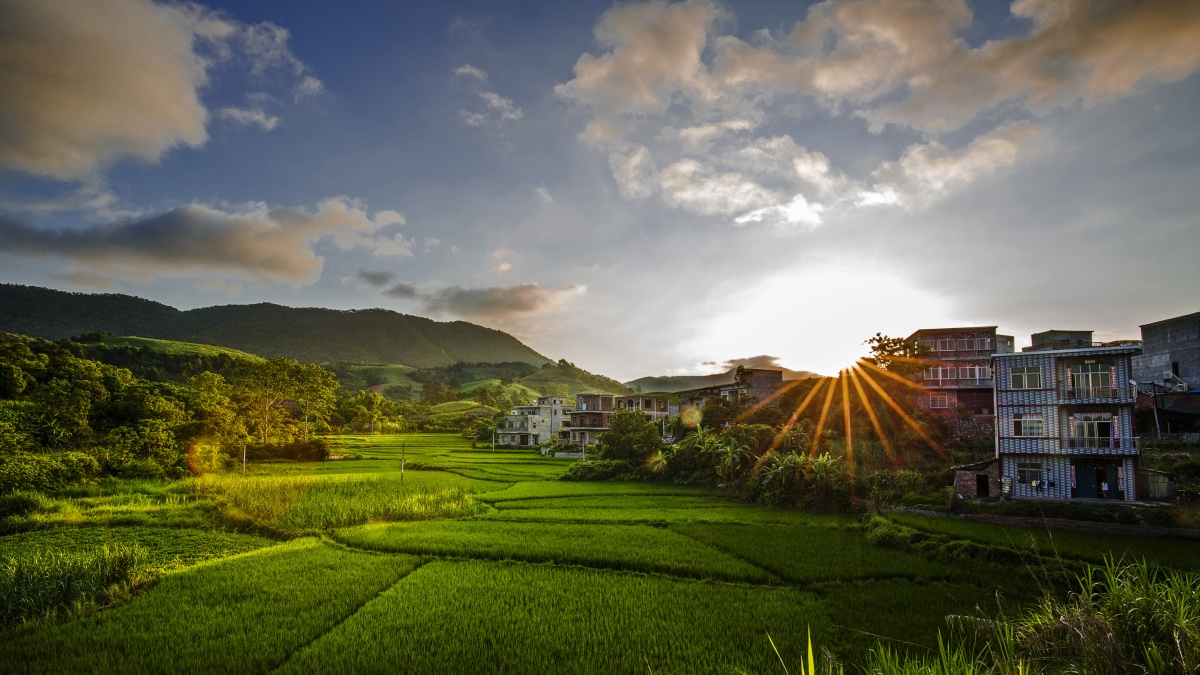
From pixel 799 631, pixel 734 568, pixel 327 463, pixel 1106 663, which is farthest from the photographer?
pixel 327 463

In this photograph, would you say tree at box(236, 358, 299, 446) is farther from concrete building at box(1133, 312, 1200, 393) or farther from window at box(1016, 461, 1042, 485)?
concrete building at box(1133, 312, 1200, 393)

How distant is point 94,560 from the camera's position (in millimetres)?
13586

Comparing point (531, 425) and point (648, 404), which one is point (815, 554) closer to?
point (648, 404)

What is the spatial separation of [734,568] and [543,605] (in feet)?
18.6

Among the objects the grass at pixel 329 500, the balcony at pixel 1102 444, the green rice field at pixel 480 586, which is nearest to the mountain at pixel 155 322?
the grass at pixel 329 500

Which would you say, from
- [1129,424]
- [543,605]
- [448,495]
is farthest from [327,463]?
[1129,424]

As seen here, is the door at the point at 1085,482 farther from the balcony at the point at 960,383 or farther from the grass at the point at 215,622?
the grass at the point at 215,622

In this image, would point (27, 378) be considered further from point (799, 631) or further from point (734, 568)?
point (799, 631)

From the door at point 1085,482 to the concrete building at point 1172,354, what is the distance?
18225 mm

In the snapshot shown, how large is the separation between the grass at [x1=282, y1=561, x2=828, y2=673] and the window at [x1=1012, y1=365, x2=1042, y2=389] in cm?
1800

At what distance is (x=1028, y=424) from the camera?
22938 mm

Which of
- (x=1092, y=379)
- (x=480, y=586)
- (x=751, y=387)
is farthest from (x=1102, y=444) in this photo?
(x=751, y=387)

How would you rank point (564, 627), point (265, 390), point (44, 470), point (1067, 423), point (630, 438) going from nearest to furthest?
1. point (564, 627)
2. point (1067, 423)
3. point (44, 470)
4. point (630, 438)
5. point (265, 390)

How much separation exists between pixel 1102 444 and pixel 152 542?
35.8 meters
